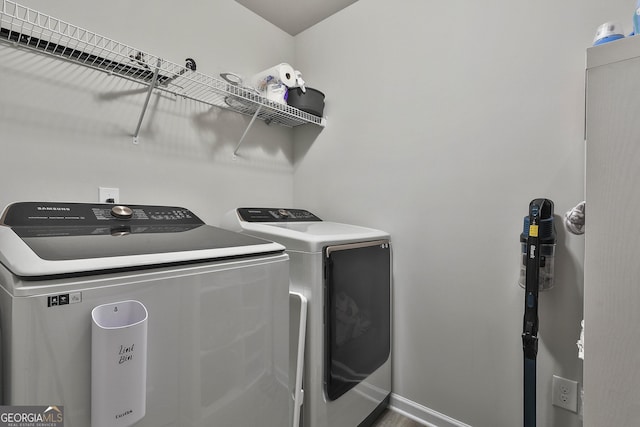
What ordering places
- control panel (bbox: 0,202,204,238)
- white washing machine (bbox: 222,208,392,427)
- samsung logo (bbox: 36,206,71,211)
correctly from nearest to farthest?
control panel (bbox: 0,202,204,238) → samsung logo (bbox: 36,206,71,211) → white washing machine (bbox: 222,208,392,427)

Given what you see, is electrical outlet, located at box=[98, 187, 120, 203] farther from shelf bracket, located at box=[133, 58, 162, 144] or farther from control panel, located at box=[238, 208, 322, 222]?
control panel, located at box=[238, 208, 322, 222]

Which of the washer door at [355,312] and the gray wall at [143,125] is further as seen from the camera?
the washer door at [355,312]

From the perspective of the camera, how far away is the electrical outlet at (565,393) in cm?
124

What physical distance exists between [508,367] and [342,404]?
81 centimetres

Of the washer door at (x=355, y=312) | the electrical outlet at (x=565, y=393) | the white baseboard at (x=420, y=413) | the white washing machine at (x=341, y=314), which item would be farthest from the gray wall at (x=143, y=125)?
the electrical outlet at (x=565, y=393)

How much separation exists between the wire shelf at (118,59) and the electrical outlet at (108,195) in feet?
1.72

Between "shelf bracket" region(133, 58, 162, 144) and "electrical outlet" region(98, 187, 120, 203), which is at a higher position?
"shelf bracket" region(133, 58, 162, 144)

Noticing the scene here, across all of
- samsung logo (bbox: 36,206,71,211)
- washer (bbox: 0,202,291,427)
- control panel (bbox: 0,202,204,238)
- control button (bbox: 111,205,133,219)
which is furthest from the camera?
control button (bbox: 111,205,133,219)

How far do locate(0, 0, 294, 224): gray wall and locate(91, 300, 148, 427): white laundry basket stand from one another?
927 millimetres

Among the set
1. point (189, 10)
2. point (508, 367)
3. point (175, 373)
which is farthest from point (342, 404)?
point (189, 10)

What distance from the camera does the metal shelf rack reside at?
1138mm

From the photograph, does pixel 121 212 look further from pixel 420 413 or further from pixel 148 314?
pixel 420 413

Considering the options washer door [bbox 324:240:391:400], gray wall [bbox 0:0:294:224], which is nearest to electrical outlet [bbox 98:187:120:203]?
gray wall [bbox 0:0:294:224]

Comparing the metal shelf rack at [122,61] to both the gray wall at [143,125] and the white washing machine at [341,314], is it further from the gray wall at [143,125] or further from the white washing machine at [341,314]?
the white washing machine at [341,314]
